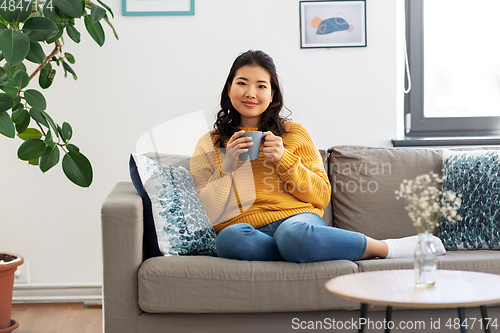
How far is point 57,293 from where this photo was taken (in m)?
2.29

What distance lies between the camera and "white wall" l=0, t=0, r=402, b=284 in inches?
89.1

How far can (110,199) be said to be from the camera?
1488 mm

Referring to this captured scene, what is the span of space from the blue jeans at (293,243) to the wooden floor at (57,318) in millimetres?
830

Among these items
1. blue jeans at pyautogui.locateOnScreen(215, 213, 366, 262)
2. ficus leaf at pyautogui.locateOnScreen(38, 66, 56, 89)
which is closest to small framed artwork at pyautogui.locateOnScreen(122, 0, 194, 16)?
ficus leaf at pyautogui.locateOnScreen(38, 66, 56, 89)

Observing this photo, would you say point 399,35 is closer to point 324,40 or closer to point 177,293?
point 324,40

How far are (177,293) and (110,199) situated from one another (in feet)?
1.21

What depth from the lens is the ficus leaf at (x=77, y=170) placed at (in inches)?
63.7

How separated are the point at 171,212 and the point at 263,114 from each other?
552mm

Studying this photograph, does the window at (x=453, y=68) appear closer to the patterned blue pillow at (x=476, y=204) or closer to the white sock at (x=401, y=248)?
the patterned blue pillow at (x=476, y=204)

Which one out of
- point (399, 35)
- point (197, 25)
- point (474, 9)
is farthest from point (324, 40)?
point (474, 9)

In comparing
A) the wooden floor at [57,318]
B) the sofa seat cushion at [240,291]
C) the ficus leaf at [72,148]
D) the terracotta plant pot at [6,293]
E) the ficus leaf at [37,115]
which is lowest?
the wooden floor at [57,318]

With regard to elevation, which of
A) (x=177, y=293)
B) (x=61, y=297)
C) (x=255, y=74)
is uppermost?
(x=255, y=74)

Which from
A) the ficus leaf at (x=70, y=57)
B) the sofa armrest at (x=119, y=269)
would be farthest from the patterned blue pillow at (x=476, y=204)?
the ficus leaf at (x=70, y=57)

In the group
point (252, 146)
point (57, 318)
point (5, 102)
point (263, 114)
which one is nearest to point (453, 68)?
point (263, 114)
